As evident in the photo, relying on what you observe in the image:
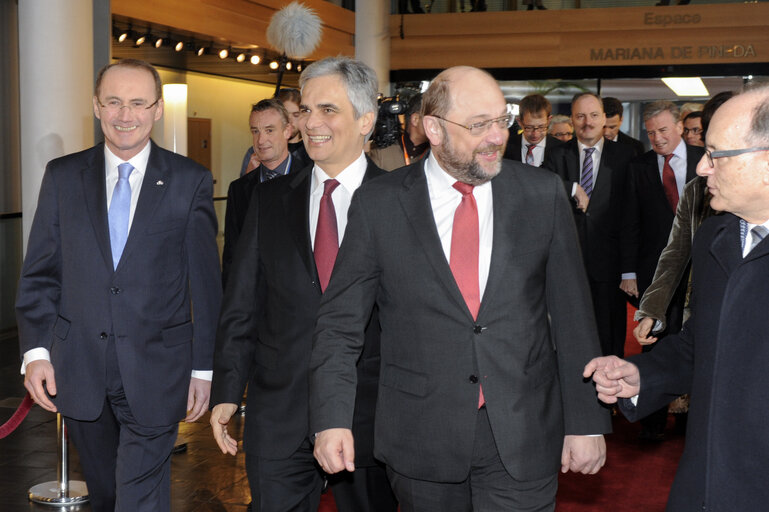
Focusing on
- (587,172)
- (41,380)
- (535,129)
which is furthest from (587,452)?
(535,129)

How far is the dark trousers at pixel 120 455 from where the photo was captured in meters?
3.39

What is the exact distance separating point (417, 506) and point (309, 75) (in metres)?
1.50

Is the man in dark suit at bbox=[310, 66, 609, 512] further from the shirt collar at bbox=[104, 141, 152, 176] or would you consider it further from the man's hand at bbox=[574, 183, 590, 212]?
the man's hand at bbox=[574, 183, 590, 212]

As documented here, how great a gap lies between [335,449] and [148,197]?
1249mm

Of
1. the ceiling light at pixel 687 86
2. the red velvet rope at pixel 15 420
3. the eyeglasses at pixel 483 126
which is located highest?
the ceiling light at pixel 687 86

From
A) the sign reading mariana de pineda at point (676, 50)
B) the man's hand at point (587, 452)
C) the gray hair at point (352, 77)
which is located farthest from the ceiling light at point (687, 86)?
the man's hand at point (587, 452)

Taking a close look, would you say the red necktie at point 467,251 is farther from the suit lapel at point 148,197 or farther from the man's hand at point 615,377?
the suit lapel at point 148,197

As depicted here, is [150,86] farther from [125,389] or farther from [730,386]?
[730,386]

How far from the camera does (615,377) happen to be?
8.61 feet

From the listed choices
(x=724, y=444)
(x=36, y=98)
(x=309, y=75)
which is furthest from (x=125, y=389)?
(x=36, y=98)

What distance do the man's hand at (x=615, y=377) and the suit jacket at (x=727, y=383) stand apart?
242 mm

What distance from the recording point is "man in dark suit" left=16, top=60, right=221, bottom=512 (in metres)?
3.39

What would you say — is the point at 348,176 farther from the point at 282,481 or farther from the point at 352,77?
the point at 282,481

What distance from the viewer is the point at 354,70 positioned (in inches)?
133
